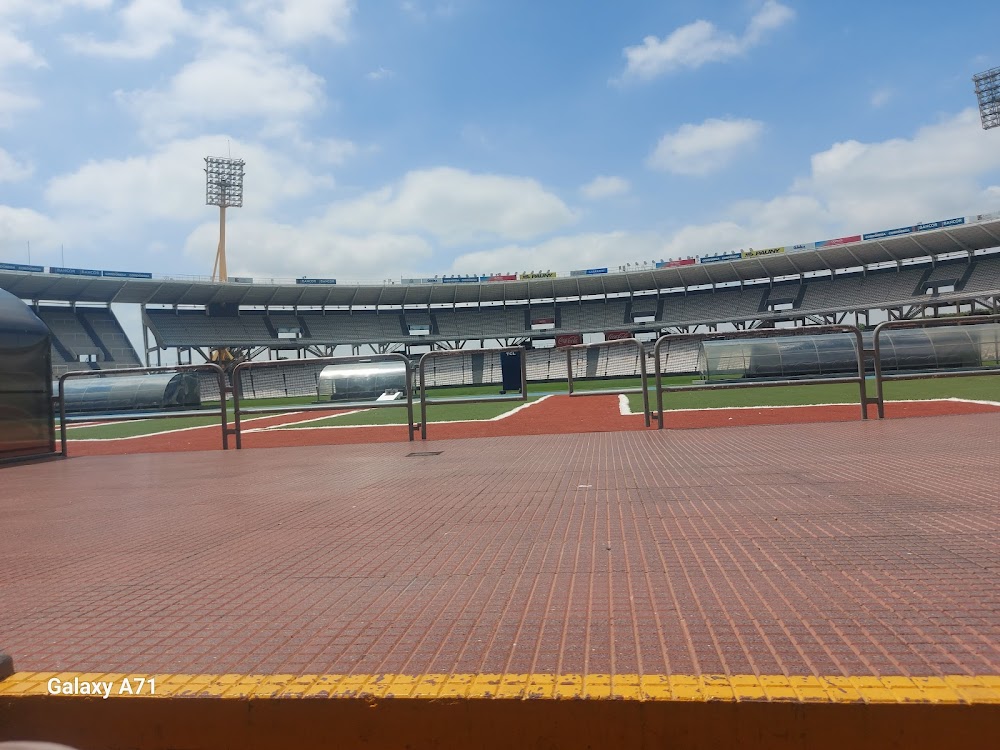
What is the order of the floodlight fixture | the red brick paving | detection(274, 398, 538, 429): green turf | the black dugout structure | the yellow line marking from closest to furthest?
the yellow line marking < the red brick paving < the black dugout structure < detection(274, 398, 538, 429): green turf < the floodlight fixture

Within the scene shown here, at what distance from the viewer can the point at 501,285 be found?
63.6 metres

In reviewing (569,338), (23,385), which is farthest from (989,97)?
(23,385)

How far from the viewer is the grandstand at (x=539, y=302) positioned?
50.4 m

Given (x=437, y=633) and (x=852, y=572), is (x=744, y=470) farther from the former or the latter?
(x=437, y=633)

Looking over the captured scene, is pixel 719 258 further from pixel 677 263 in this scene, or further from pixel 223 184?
pixel 223 184

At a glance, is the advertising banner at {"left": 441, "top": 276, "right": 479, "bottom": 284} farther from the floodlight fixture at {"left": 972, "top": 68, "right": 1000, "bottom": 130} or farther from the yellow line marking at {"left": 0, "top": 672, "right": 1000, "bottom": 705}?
the yellow line marking at {"left": 0, "top": 672, "right": 1000, "bottom": 705}

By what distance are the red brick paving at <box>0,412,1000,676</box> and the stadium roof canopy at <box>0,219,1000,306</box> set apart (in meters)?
52.3

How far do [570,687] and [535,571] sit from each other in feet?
4.39

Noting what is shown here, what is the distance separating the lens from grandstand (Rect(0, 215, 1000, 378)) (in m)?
50.4

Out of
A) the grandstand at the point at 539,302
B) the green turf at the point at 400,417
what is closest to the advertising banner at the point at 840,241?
the grandstand at the point at 539,302

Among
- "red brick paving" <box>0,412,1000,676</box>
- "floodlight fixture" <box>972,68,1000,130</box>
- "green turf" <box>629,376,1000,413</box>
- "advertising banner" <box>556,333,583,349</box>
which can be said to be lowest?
"red brick paving" <box>0,412,1000,676</box>

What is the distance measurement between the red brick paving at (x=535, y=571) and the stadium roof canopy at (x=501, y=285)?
5234 cm

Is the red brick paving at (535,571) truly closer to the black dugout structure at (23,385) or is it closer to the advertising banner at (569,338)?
the black dugout structure at (23,385)

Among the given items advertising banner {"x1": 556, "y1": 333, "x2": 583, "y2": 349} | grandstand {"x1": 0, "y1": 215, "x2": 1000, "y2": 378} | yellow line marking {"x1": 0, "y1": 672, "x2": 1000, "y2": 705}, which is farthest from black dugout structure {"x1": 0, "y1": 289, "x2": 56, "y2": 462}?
advertising banner {"x1": 556, "y1": 333, "x2": 583, "y2": 349}
